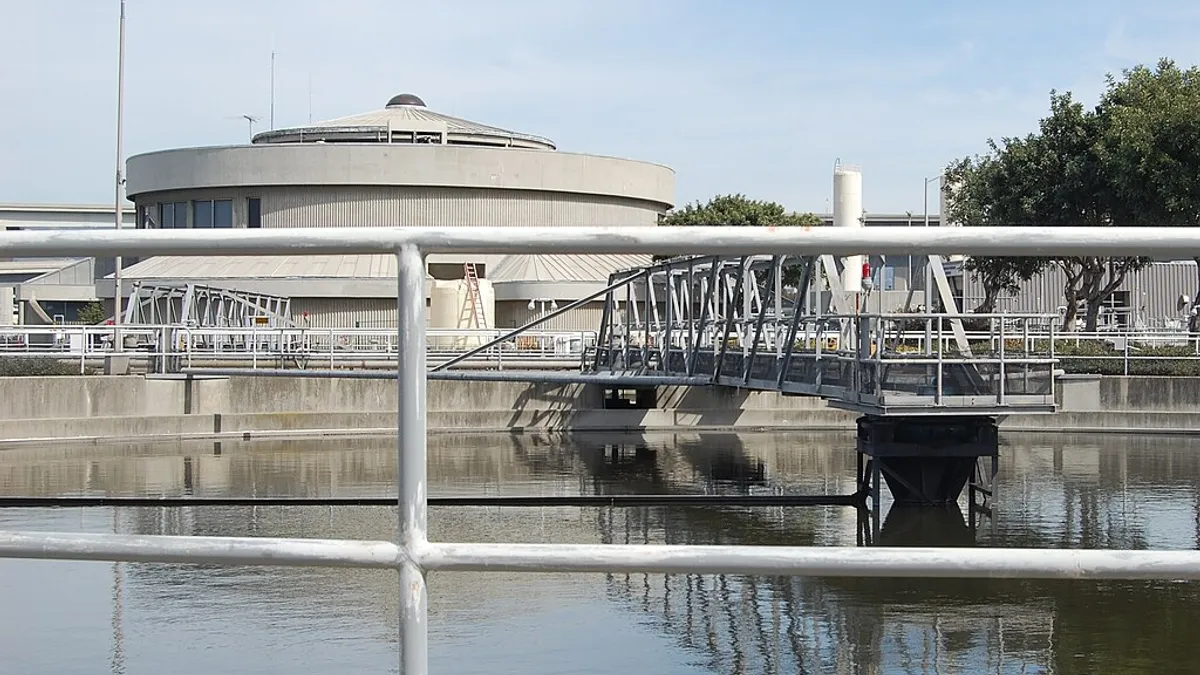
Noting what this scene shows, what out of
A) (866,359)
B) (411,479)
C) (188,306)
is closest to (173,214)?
(188,306)

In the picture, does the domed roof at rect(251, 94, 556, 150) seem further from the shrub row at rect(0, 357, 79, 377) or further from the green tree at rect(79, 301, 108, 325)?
the shrub row at rect(0, 357, 79, 377)

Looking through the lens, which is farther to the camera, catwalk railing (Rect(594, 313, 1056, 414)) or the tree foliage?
the tree foliage

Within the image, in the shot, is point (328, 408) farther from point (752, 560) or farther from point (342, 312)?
point (342, 312)

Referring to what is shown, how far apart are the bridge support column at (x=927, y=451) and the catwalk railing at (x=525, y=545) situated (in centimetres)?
1626

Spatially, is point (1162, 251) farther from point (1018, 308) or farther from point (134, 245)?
point (1018, 308)

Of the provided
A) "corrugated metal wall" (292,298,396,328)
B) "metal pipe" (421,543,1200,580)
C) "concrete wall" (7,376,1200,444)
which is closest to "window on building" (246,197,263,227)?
"corrugated metal wall" (292,298,396,328)

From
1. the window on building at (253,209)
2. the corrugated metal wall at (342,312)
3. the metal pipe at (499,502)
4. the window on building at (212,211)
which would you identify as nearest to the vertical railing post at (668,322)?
the metal pipe at (499,502)

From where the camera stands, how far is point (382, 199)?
229 ft

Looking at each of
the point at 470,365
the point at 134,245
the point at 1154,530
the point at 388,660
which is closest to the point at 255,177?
the point at 470,365

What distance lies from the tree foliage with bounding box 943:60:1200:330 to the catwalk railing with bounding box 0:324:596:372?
40.4ft

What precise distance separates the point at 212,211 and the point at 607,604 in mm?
64419

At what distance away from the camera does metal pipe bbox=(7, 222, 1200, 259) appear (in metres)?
2.19

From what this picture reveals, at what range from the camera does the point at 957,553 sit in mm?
2199

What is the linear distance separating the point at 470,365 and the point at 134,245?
34753mm
